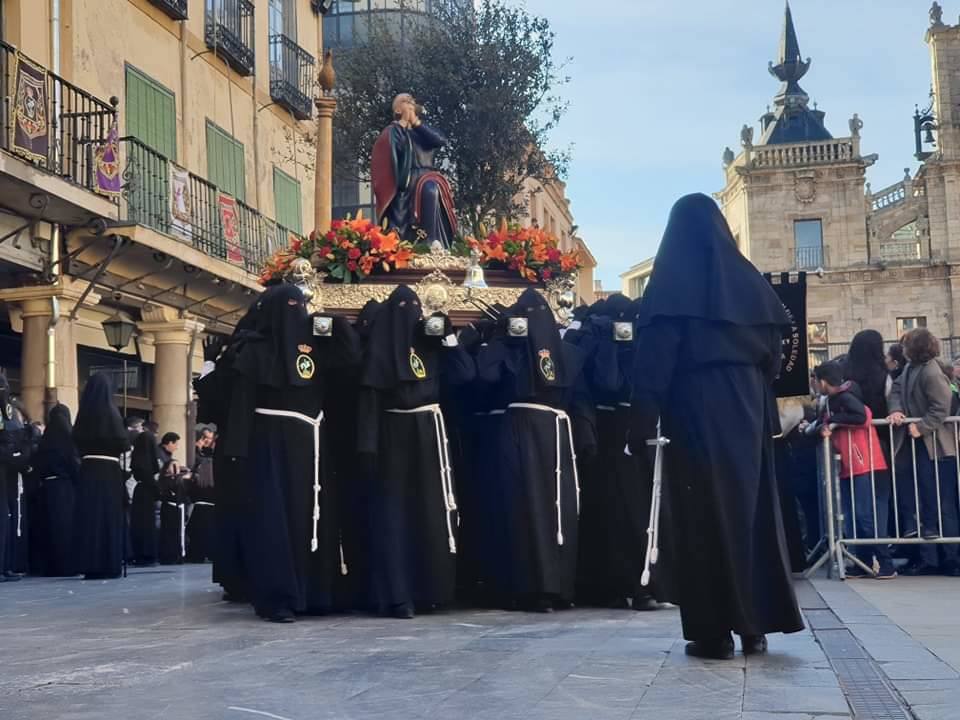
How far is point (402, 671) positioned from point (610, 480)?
4034mm

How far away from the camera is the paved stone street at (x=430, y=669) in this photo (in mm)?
5215

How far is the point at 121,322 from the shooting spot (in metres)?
18.7

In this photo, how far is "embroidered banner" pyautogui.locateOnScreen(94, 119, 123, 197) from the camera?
1734 centimetres

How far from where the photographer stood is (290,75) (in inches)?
1016

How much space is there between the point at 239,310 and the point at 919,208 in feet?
151

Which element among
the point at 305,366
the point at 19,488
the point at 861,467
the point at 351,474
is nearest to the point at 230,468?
the point at 351,474

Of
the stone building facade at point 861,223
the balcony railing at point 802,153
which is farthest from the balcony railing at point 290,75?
the balcony railing at point 802,153

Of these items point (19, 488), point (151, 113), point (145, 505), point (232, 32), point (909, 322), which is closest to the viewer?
point (19, 488)

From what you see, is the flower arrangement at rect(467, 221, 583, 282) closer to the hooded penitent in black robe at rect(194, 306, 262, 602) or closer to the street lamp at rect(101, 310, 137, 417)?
the hooded penitent in black robe at rect(194, 306, 262, 602)

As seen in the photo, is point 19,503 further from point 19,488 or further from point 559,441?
point 559,441

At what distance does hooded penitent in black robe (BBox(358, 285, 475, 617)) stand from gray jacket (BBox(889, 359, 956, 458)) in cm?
442

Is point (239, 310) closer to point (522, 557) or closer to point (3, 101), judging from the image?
point (3, 101)

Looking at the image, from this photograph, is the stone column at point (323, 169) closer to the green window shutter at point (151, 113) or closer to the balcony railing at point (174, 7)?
the green window shutter at point (151, 113)

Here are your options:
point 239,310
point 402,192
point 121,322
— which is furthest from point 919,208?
point 402,192
